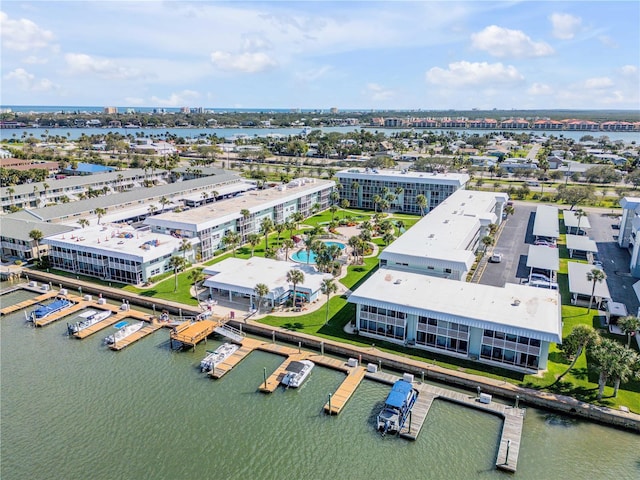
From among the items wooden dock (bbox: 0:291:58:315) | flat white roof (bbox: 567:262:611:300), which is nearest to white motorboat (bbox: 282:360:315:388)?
flat white roof (bbox: 567:262:611:300)

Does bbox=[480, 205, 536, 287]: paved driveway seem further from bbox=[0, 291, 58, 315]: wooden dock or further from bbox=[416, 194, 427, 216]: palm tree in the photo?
bbox=[0, 291, 58, 315]: wooden dock

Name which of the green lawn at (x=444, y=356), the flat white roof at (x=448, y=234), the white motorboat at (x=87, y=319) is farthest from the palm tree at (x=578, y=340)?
the white motorboat at (x=87, y=319)

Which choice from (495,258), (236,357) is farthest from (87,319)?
(495,258)

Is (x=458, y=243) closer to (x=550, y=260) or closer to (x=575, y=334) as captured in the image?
(x=550, y=260)

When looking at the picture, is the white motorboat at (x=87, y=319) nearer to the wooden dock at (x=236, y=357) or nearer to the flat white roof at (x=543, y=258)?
the wooden dock at (x=236, y=357)

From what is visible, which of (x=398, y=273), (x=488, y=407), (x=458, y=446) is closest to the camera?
(x=458, y=446)

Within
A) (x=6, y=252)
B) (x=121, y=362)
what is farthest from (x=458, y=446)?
(x=6, y=252)

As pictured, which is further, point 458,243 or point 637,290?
point 458,243
